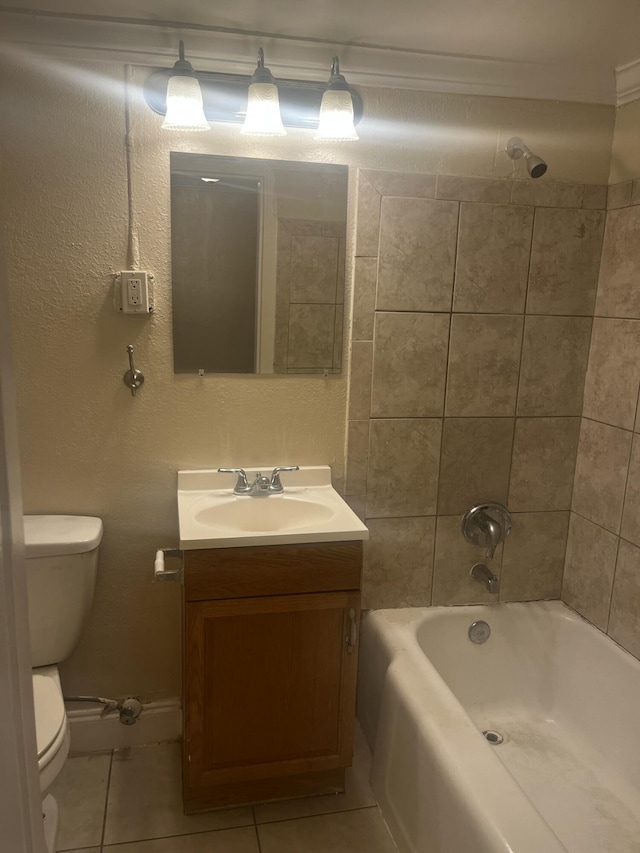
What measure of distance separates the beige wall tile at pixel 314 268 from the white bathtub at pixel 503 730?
41.2 inches

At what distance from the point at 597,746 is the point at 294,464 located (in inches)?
49.9

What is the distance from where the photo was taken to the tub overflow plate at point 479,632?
218 centimetres

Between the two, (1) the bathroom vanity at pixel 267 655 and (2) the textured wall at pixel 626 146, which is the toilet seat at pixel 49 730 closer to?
(1) the bathroom vanity at pixel 267 655

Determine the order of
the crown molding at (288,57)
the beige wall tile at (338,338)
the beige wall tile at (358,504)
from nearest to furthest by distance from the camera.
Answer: the crown molding at (288,57), the beige wall tile at (338,338), the beige wall tile at (358,504)

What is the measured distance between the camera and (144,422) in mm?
1927

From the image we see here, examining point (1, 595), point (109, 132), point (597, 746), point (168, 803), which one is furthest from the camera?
point (597, 746)

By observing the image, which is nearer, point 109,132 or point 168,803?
point 109,132

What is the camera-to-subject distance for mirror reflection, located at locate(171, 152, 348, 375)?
1851 millimetres

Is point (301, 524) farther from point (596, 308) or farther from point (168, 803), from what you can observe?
point (596, 308)

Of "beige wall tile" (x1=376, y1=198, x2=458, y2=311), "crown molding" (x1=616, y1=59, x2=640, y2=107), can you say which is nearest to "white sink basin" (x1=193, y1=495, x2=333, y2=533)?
"beige wall tile" (x1=376, y1=198, x2=458, y2=311)

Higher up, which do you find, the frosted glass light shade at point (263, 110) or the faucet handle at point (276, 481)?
the frosted glass light shade at point (263, 110)

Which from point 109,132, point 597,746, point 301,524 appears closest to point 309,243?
point 109,132

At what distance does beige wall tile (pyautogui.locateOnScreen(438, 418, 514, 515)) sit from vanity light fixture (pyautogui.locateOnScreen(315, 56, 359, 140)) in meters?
0.91

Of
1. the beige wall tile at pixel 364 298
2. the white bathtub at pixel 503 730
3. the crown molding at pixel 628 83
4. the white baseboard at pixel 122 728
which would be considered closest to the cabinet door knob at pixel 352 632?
the white bathtub at pixel 503 730
